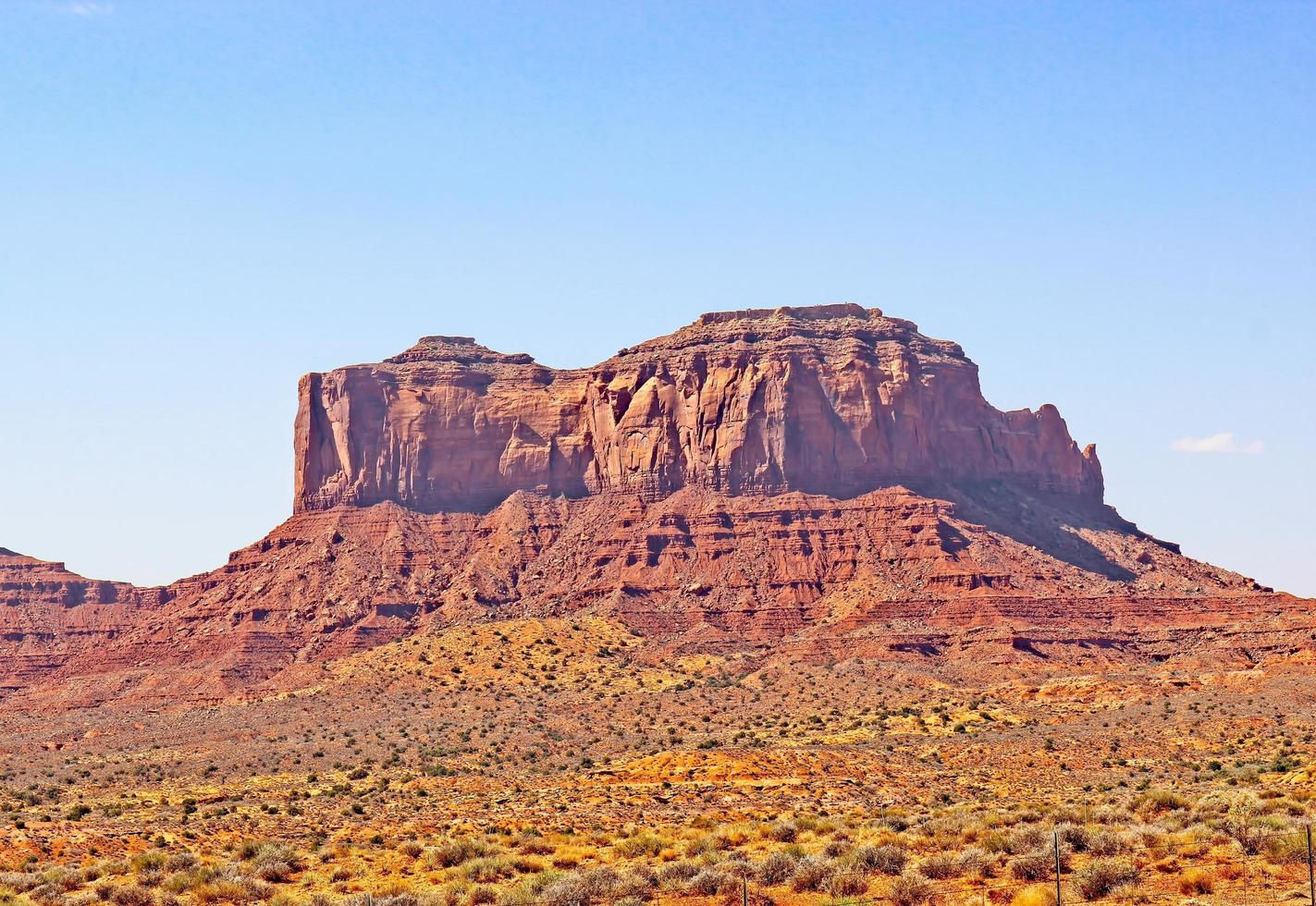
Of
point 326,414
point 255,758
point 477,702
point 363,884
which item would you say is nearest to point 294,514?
point 326,414

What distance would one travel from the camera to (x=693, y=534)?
145 metres

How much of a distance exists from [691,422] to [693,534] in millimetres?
11331

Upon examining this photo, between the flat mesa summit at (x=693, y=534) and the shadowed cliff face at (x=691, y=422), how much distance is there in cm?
22

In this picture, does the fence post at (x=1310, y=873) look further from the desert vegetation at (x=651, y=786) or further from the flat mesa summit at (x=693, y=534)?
the flat mesa summit at (x=693, y=534)

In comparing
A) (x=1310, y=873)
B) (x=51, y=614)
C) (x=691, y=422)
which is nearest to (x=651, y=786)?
(x=1310, y=873)

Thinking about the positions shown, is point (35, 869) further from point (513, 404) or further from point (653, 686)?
point (513, 404)

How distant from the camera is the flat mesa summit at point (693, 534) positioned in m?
130

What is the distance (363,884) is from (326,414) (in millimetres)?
122370

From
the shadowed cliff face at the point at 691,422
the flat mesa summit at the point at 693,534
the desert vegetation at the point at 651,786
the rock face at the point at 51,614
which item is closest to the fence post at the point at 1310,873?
the desert vegetation at the point at 651,786

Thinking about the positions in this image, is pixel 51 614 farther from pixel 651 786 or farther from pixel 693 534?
pixel 651 786

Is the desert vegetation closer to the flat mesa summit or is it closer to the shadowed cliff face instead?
the flat mesa summit

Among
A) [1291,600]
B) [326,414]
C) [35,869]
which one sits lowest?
[35,869]

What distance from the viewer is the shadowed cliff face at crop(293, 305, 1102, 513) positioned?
490 ft

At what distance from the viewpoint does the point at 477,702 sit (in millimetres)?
114562
